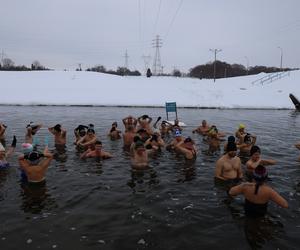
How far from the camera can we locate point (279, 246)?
702cm

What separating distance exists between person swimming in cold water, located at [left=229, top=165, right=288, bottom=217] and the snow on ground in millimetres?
30750

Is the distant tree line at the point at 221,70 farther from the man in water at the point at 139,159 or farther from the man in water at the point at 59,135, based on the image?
the man in water at the point at 139,159

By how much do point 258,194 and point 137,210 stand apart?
9.19 ft

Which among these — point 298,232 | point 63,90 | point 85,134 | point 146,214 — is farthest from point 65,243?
point 63,90

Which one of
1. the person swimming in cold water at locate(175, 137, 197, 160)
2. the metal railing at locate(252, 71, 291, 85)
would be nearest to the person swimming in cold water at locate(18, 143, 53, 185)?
the person swimming in cold water at locate(175, 137, 197, 160)

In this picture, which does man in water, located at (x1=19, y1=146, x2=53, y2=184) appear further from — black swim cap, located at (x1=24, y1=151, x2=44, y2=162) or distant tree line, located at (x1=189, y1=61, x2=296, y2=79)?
distant tree line, located at (x1=189, y1=61, x2=296, y2=79)

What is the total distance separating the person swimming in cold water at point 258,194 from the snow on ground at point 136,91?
30750 mm

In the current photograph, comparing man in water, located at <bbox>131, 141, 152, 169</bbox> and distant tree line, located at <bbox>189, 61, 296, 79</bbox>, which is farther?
distant tree line, located at <bbox>189, 61, 296, 79</bbox>

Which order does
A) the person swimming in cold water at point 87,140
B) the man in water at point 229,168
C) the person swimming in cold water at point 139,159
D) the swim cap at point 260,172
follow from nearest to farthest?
the swim cap at point 260,172 < the man in water at point 229,168 < the person swimming in cold water at point 139,159 < the person swimming in cold water at point 87,140

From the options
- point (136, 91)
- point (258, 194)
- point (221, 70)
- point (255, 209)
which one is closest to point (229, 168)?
point (255, 209)

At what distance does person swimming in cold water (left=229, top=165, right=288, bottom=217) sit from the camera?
7.38m

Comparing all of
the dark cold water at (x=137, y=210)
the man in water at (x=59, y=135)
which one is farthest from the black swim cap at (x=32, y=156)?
the man in water at (x=59, y=135)

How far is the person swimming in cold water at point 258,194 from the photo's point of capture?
738 cm

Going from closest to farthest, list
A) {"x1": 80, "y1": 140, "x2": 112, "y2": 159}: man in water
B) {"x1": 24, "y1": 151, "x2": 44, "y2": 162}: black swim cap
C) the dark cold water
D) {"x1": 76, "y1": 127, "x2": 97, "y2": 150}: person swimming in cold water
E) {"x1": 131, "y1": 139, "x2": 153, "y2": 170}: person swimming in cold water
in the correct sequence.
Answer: the dark cold water, {"x1": 24, "y1": 151, "x2": 44, "y2": 162}: black swim cap, {"x1": 131, "y1": 139, "x2": 153, "y2": 170}: person swimming in cold water, {"x1": 80, "y1": 140, "x2": 112, "y2": 159}: man in water, {"x1": 76, "y1": 127, "x2": 97, "y2": 150}: person swimming in cold water
